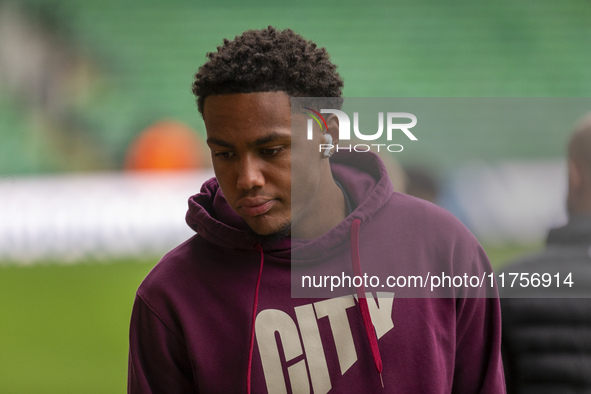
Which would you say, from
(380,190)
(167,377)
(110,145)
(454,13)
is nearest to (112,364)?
(110,145)

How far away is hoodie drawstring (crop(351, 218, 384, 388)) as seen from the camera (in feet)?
4.46

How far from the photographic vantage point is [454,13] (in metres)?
4.74

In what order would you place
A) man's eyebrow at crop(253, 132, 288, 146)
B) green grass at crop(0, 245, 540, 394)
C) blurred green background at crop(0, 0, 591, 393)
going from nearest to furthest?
man's eyebrow at crop(253, 132, 288, 146) < green grass at crop(0, 245, 540, 394) < blurred green background at crop(0, 0, 591, 393)

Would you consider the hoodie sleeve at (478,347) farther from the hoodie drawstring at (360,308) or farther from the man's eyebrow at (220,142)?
the man's eyebrow at (220,142)

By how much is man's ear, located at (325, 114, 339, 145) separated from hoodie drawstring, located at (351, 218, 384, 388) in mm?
179

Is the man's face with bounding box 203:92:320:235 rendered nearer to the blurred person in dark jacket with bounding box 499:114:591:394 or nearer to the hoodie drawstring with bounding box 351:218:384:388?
the hoodie drawstring with bounding box 351:218:384:388

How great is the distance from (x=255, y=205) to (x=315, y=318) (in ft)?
0.93

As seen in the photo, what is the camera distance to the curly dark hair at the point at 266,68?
4.23 feet

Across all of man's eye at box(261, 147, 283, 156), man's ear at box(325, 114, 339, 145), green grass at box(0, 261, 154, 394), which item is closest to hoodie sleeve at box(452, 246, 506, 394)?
man's ear at box(325, 114, 339, 145)

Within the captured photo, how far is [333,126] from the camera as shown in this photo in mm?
1412

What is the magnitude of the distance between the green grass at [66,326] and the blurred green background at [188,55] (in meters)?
0.81

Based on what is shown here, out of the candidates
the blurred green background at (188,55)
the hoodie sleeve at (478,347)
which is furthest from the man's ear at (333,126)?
the blurred green background at (188,55)

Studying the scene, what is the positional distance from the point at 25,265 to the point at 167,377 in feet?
10.4

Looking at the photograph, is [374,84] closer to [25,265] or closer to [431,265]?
[25,265]
